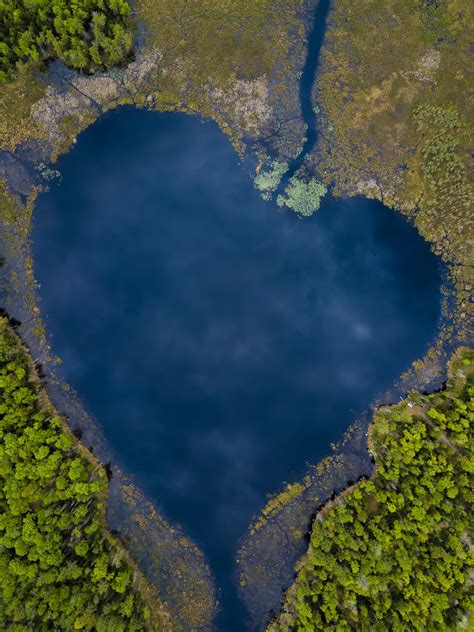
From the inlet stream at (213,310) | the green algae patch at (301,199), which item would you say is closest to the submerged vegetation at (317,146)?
the green algae patch at (301,199)

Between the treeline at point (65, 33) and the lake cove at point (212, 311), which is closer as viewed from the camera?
the treeline at point (65, 33)

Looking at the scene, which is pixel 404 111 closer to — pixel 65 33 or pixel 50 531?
pixel 65 33

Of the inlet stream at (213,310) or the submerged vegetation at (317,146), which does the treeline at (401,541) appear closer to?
the submerged vegetation at (317,146)

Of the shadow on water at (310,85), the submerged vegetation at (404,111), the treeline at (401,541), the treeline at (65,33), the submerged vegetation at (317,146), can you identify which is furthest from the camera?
the shadow on water at (310,85)

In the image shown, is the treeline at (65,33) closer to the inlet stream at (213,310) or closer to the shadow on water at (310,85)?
the inlet stream at (213,310)

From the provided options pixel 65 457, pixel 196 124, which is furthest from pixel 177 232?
pixel 65 457

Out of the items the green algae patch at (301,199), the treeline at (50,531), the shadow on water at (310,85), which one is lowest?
the treeline at (50,531)

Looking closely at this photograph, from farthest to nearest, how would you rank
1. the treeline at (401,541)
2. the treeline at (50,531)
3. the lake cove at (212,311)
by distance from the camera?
the lake cove at (212,311)
the treeline at (401,541)
the treeline at (50,531)

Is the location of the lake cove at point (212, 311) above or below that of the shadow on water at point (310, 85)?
below
